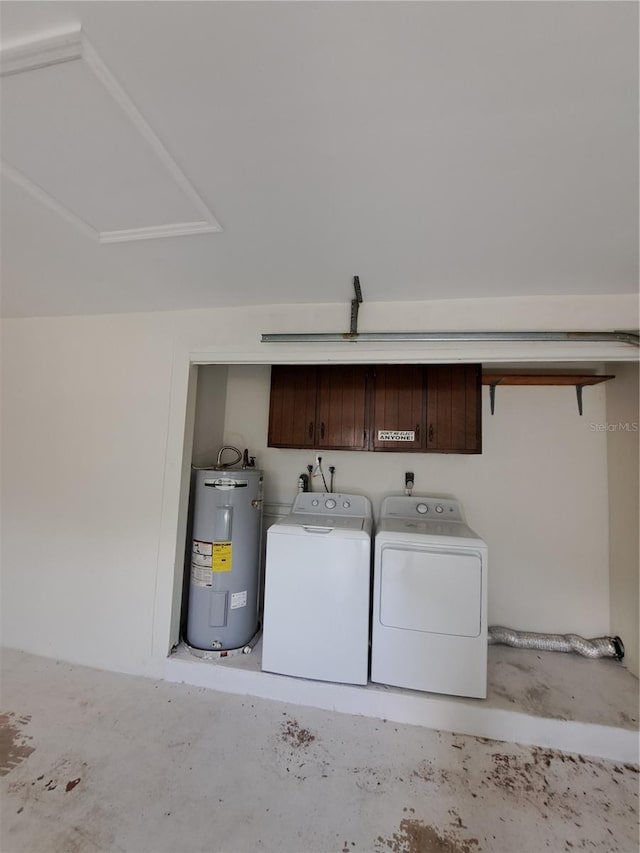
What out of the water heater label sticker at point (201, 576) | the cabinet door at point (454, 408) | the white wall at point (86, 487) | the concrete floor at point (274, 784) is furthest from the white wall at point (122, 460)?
the concrete floor at point (274, 784)

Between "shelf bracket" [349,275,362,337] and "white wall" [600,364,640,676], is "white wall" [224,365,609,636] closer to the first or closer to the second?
"white wall" [600,364,640,676]

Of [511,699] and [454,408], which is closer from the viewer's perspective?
[511,699]

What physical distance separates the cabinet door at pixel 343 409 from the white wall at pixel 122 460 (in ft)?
1.89

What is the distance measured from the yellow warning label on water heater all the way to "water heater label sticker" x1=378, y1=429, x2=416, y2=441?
137cm

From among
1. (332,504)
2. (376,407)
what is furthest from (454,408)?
(332,504)

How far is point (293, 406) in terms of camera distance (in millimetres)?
2781

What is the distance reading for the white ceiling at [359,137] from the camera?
76 cm

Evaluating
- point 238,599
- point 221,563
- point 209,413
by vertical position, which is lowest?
point 238,599

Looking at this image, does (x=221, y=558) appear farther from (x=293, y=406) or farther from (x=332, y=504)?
(x=293, y=406)

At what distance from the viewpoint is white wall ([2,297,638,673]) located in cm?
224

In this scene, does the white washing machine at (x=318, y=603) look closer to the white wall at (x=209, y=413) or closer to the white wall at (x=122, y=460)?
the white wall at (x=122, y=460)

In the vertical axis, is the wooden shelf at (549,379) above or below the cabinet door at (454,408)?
above

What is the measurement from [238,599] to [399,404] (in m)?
1.83

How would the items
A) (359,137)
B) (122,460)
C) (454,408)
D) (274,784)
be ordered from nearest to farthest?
(359,137), (274,784), (122,460), (454,408)
